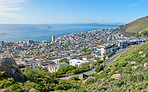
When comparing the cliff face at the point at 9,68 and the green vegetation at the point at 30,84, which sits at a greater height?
the cliff face at the point at 9,68

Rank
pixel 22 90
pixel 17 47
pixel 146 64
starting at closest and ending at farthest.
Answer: pixel 22 90, pixel 146 64, pixel 17 47

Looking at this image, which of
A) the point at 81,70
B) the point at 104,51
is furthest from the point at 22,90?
the point at 104,51

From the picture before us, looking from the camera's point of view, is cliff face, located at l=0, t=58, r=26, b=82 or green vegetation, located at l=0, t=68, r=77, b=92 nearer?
green vegetation, located at l=0, t=68, r=77, b=92

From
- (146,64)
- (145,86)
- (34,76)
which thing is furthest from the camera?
(146,64)

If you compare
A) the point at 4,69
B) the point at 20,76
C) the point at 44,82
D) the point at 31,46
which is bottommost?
the point at 31,46

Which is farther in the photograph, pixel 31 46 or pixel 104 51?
pixel 31 46

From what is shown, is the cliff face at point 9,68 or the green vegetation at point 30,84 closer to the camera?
the green vegetation at point 30,84

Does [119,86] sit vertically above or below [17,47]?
above

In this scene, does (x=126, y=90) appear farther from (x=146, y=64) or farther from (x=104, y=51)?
(x=104, y=51)

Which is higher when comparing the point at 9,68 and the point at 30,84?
the point at 9,68

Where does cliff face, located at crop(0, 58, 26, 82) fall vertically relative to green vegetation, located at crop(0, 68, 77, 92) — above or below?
above

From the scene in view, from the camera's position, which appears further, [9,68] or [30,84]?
[9,68]
